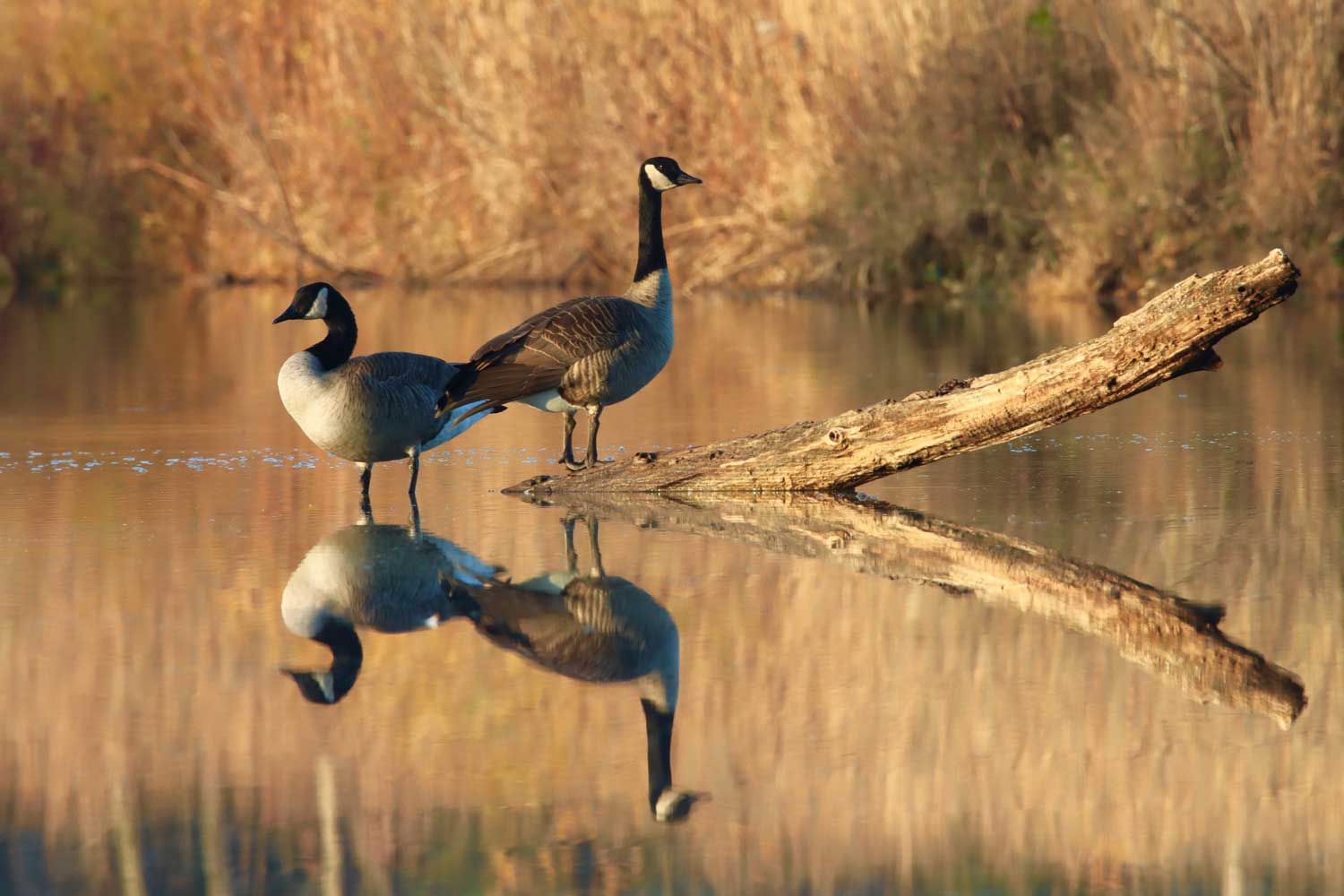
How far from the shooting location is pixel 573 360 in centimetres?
786

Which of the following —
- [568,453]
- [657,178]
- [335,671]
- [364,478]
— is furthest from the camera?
[657,178]

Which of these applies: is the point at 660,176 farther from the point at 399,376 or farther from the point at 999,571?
the point at 999,571

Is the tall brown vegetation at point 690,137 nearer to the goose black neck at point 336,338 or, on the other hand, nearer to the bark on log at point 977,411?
the bark on log at point 977,411

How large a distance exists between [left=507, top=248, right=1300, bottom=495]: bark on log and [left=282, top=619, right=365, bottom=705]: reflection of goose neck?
2.58 meters

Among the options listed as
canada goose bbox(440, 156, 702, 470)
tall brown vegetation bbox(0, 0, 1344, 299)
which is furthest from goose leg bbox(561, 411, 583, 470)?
tall brown vegetation bbox(0, 0, 1344, 299)

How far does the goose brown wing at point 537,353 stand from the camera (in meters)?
7.75

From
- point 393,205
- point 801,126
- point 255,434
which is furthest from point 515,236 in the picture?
point 255,434

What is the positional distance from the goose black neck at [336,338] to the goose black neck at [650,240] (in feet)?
4.19

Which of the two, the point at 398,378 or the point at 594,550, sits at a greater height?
the point at 398,378

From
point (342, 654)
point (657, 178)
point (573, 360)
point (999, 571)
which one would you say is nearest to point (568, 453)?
point (573, 360)

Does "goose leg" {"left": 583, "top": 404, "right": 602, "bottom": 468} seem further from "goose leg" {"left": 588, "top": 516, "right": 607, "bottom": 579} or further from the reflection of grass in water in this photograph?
the reflection of grass in water

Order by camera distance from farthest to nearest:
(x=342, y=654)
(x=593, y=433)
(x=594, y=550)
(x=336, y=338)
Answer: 1. (x=593, y=433)
2. (x=336, y=338)
3. (x=594, y=550)
4. (x=342, y=654)

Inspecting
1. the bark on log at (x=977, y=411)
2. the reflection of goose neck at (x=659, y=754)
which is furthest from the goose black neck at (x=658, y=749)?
the bark on log at (x=977, y=411)

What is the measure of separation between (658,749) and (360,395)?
11.9ft
